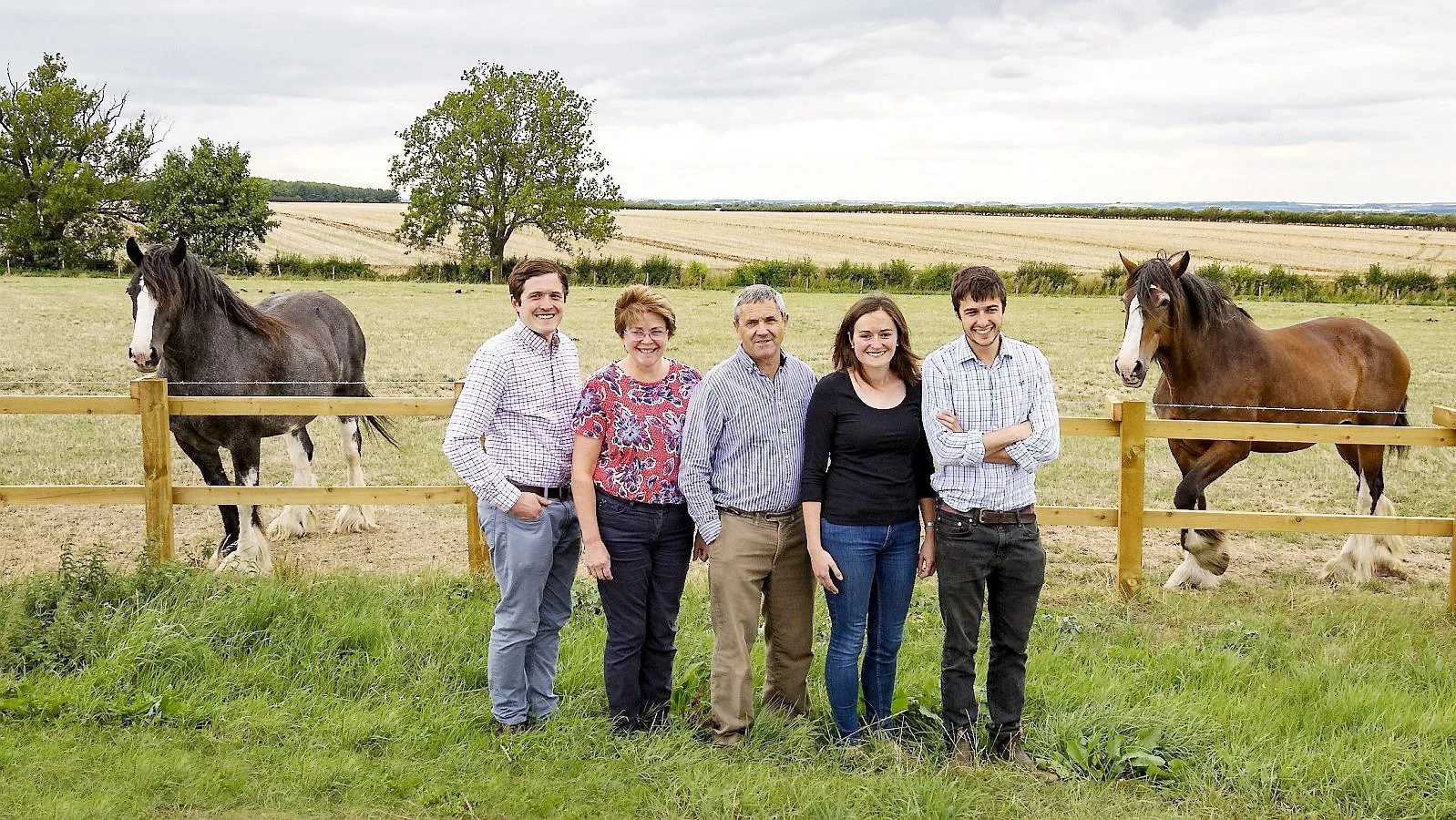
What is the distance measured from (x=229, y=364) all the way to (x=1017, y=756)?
5711mm

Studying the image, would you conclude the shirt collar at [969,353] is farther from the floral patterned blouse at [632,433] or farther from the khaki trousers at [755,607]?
the floral patterned blouse at [632,433]

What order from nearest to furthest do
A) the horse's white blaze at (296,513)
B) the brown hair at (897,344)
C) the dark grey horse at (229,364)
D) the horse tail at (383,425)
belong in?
the brown hair at (897,344), the dark grey horse at (229,364), the horse's white blaze at (296,513), the horse tail at (383,425)

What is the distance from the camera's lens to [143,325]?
631 cm

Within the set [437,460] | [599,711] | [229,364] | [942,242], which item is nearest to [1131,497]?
[599,711]

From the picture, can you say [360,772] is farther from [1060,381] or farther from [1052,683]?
[1060,381]

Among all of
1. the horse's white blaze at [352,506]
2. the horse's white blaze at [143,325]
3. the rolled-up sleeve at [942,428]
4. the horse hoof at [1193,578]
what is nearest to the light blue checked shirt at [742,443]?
the rolled-up sleeve at [942,428]

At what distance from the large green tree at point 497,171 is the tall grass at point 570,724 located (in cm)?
3720

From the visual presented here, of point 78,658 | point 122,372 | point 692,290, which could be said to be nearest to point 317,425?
point 122,372

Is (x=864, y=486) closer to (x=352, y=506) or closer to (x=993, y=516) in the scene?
(x=993, y=516)

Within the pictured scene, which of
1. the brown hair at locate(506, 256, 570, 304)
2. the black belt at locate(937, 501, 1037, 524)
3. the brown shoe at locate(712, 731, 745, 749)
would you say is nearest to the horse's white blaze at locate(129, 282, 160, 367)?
the brown hair at locate(506, 256, 570, 304)

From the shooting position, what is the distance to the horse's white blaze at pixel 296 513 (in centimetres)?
773

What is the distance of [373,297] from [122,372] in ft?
48.9

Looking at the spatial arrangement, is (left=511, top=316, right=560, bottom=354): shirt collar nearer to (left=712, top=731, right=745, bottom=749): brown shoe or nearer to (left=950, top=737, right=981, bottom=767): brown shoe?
(left=712, top=731, right=745, bottom=749): brown shoe

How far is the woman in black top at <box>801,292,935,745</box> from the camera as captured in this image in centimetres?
362
